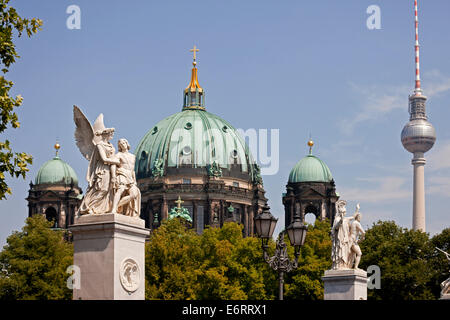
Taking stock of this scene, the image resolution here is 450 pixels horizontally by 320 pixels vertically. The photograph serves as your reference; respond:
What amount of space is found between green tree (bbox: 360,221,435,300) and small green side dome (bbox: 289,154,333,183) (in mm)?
64764

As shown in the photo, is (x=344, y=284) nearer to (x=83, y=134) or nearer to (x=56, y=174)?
(x=83, y=134)

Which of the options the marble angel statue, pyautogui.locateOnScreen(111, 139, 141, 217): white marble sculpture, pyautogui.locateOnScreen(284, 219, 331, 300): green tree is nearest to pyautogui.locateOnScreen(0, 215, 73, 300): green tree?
pyautogui.locateOnScreen(284, 219, 331, 300): green tree

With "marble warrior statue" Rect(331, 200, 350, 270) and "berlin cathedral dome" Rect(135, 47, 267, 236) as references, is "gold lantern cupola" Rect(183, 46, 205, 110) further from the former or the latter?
"marble warrior statue" Rect(331, 200, 350, 270)

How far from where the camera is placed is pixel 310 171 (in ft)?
503

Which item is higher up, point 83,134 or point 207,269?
point 83,134

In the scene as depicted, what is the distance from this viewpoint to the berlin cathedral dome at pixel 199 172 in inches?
6038

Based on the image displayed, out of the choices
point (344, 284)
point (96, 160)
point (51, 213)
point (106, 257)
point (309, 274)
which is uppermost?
point (51, 213)

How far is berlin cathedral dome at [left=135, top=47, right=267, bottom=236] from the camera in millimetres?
153375

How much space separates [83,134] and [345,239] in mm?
13516

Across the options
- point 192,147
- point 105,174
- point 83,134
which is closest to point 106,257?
point 105,174

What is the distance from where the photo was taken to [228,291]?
283 ft
